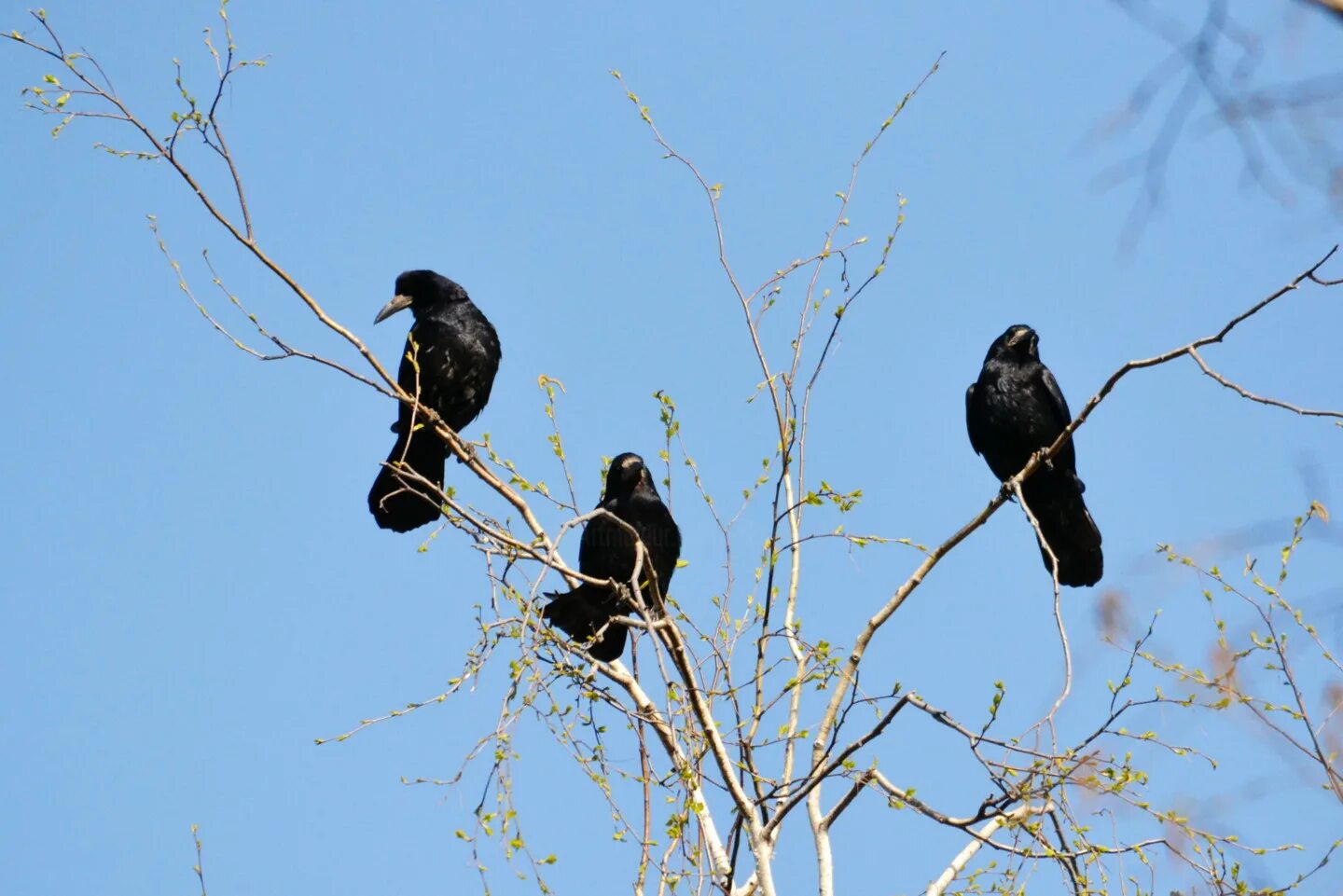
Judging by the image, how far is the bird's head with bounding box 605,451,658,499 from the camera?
288 inches

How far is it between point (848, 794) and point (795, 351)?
176 cm

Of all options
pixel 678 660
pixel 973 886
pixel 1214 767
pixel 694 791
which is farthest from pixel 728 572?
pixel 1214 767

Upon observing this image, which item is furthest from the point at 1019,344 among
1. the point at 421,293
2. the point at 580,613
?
the point at 421,293

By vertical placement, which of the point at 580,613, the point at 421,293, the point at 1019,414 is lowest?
the point at 580,613

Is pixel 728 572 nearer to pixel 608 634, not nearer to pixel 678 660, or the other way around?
pixel 678 660

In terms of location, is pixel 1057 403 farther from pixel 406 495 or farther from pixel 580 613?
pixel 406 495

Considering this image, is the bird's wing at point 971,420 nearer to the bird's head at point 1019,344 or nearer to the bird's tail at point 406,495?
the bird's head at point 1019,344

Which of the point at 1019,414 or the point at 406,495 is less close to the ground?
the point at 1019,414

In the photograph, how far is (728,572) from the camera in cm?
553

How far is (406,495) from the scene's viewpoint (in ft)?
25.0

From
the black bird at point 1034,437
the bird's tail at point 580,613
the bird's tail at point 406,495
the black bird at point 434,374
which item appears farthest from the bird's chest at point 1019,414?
the bird's tail at point 406,495

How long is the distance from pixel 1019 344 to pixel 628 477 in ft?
7.67

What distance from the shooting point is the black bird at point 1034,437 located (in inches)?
292

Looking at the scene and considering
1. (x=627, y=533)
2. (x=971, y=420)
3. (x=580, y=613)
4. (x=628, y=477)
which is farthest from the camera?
(x=971, y=420)
